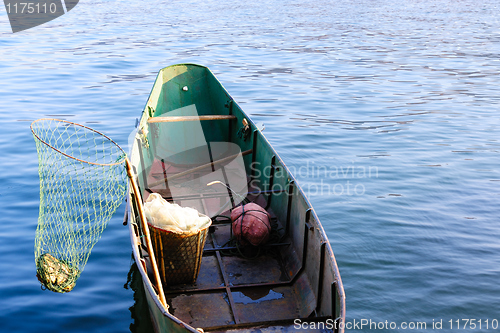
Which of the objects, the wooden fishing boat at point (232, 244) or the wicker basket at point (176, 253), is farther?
the wicker basket at point (176, 253)

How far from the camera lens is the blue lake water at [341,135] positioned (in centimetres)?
653

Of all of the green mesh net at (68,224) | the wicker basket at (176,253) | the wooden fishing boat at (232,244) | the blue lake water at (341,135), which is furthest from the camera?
the blue lake water at (341,135)

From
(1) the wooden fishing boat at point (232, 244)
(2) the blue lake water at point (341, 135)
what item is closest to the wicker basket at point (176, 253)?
(1) the wooden fishing boat at point (232, 244)

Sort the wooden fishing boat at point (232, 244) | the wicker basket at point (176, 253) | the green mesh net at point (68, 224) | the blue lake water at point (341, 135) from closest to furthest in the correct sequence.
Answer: the wooden fishing boat at point (232, 244), the wicker basket at point (176, 253), the green mesh net at point (68, 224), the blue lake water at point (341, 135)

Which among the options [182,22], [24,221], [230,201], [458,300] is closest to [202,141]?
[230,201]

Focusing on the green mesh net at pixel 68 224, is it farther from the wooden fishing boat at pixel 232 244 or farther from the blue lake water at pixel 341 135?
the wooden fishing boat at pixel 232 244

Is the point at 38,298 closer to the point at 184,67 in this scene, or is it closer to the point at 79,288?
the point at 79,288

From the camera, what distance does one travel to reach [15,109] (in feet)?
48.2

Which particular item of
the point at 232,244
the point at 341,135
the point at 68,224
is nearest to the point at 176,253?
the point at 232,244

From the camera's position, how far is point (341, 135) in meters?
13.1

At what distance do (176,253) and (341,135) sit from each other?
873 cm

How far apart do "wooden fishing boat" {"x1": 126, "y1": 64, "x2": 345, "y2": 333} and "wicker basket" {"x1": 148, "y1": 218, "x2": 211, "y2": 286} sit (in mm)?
74

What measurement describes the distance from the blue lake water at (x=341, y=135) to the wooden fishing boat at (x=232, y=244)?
1.20 m

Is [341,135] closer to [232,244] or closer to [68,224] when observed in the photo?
[232,244]
